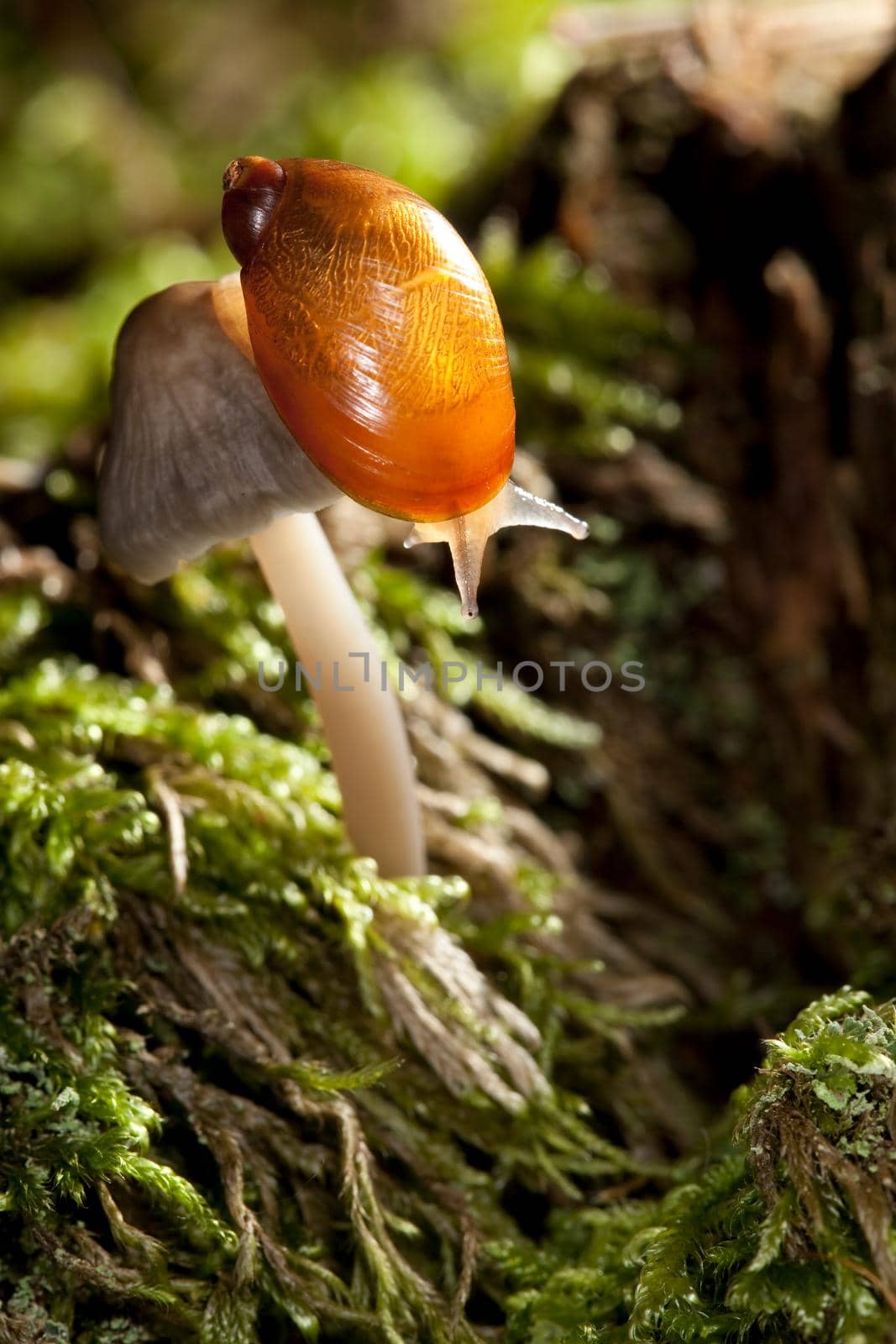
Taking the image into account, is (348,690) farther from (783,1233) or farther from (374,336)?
(783,1233)

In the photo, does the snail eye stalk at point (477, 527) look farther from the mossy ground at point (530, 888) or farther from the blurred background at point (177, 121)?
the blurred background at point (177, 121)

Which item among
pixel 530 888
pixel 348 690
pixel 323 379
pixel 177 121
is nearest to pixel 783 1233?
pixel 530 888

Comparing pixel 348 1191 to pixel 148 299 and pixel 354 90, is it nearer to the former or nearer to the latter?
pixel 148 299

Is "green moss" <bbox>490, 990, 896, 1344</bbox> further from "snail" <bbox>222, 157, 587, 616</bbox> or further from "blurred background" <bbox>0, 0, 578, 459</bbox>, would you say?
"blurred background" <bbox>0, 0, 578, 459</bbox>

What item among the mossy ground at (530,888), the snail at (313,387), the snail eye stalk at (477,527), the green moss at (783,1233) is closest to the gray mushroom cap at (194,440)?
the snail at (313,387)

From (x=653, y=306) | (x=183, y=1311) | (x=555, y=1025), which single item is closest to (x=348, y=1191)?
(x=183, y=1311)

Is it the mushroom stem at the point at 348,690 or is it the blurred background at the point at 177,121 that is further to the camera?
the blurred background at the point at 177,121

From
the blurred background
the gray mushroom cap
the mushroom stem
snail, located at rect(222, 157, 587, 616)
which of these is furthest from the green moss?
the blurred background
